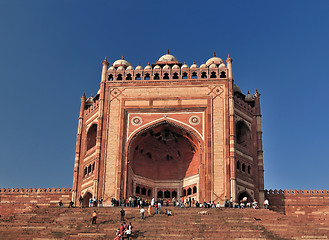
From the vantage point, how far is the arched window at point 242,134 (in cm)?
4969

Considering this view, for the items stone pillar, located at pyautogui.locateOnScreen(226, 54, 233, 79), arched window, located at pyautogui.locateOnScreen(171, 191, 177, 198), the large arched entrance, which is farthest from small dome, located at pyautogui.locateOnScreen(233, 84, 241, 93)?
arched window, located at pyautogui.locateOnScreen(171, 191, 177, 198)

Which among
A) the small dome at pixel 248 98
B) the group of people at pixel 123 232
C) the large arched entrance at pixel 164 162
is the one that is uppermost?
the small dome at pixel 248 98

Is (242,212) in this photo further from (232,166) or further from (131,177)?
(131,177)

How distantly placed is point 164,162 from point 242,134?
25.1 ft

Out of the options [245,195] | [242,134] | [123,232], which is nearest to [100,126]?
[242,134]

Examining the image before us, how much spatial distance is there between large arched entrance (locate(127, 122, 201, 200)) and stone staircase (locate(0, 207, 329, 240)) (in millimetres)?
10452

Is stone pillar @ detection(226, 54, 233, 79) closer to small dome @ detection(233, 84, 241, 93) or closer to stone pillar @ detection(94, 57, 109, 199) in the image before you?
small dome @ detection(233, 84, 241, 93)

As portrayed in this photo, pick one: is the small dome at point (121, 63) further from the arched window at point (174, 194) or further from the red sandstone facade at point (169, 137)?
the arched window at point (174, 194)

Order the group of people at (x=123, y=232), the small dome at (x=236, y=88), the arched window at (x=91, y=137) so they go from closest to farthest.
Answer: the group of people at (x=123, y=232) → the arched window at (x=91, y=137) → the small dome at (x=236, y=88)

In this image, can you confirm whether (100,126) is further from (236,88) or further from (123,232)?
(123,232)

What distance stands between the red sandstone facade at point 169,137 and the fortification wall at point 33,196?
72.5 inches

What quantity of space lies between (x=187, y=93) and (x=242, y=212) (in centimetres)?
1408

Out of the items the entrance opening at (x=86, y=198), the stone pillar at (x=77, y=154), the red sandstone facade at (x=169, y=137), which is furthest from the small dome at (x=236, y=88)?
the entrance opening at (x=86, y=198)

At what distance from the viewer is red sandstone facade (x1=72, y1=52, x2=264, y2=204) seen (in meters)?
45.2
